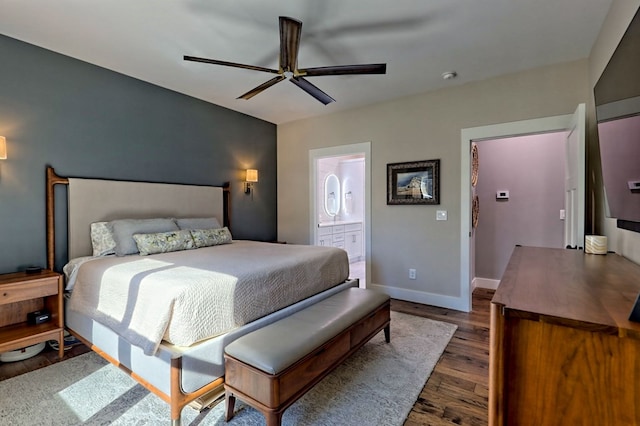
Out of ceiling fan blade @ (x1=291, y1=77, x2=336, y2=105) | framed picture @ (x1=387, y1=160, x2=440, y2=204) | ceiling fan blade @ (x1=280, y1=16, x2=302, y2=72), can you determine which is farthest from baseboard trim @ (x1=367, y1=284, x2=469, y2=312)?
ceiling fan blade @ (x1=280, y1=16, x2=302, y2=72)

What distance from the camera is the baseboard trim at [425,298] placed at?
3.71 meters

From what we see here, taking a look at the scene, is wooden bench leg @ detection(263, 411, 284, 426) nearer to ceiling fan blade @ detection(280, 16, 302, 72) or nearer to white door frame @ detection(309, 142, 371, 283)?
ceiling fan blade @ detection(280, 16, 302, 72)

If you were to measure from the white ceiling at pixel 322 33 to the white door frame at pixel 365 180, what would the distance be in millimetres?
1092

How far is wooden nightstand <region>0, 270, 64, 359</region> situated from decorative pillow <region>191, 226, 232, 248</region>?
120 centimetres

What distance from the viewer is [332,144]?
186 inches

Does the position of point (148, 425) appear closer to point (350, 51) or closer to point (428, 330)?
point (428, 330)

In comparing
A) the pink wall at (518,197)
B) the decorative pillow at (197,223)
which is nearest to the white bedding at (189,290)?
the decorative pillow at (197,223)

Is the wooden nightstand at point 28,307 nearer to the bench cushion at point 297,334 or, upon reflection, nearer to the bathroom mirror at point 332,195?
the bench cushion at point 297,334

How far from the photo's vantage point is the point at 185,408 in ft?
6.48

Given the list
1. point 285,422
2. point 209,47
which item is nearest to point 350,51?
point 209,47

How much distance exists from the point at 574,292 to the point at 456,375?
1.55m

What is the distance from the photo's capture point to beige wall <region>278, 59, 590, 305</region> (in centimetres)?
319

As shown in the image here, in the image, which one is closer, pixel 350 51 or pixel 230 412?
pixel 230 412

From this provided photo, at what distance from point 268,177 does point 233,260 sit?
2.92m
